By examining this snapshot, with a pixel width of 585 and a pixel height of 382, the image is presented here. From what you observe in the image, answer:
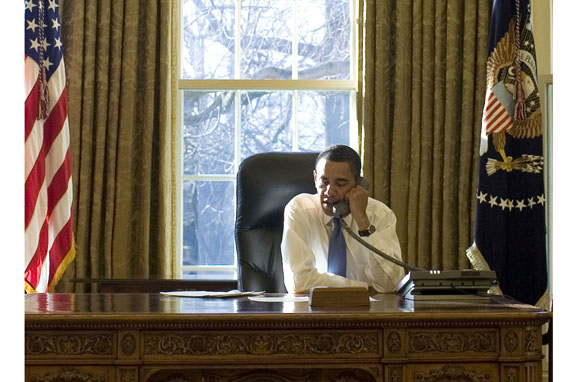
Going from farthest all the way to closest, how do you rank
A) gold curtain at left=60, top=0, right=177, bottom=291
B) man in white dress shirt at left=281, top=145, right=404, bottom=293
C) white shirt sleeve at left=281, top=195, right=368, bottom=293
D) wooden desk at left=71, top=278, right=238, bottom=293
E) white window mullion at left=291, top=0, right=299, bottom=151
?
white window mullion at left=291, top=0, right=299, bottom=151, gold curtain at left=60, top=0, right=177, bottom=291, wooden desk at left=71, top=278, right=238, bottom=293, man in white dress shirt at left=281, top=145, right=404, bottom=293, white shirt sleeve at left=281, top=195, right=368, bottom=293

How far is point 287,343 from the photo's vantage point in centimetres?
199

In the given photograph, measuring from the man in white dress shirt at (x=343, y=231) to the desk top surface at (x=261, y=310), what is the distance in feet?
1.93

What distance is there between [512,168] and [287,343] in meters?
2.13

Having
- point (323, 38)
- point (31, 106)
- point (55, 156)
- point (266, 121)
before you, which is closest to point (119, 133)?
point (55, 156)

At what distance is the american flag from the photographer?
3.65 meters

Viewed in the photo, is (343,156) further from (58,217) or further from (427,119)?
(58,217)

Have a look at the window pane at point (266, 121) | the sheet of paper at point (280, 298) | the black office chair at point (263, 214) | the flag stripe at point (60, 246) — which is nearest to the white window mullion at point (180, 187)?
the window pane at point (266, 121)

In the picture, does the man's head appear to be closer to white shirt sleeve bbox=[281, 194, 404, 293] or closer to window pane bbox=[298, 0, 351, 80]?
white shirt sleeve bbox=[281, 194, 404, 293]

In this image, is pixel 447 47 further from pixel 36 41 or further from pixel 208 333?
pixel 208 333


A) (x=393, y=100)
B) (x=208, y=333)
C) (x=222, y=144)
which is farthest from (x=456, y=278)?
(x=222, y=144)

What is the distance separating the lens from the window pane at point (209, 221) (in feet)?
14.5

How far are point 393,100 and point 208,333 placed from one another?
98.2 inches

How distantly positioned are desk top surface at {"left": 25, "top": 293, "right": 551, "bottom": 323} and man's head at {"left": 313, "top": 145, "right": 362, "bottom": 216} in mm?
737

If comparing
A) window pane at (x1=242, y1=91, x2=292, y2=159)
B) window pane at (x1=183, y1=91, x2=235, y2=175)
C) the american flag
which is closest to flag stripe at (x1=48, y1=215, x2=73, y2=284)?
the american flag
